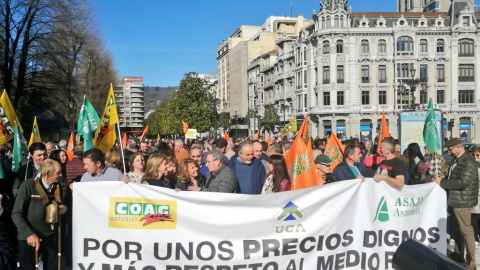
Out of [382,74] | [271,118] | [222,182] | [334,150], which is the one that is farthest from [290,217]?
[271,118]

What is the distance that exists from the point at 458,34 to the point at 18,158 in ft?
194

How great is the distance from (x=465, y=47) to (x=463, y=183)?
2273 inches

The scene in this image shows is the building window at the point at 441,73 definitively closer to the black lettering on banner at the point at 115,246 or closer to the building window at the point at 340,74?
the building window at the point at 340,74

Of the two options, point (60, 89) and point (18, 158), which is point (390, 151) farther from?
point (60, 89)

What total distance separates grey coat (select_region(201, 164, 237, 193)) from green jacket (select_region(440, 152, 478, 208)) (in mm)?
2820

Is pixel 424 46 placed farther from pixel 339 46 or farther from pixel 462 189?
pixel 462 189

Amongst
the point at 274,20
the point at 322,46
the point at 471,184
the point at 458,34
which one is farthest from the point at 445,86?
the point at 471,184

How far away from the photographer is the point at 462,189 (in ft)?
21.0

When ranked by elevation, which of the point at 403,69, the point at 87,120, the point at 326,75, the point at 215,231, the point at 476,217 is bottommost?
the point at 476,217

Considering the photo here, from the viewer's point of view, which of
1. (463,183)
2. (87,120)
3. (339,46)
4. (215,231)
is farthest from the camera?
(339,46)

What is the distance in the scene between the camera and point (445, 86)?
2267 inches

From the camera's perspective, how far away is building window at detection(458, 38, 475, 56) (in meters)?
57.3

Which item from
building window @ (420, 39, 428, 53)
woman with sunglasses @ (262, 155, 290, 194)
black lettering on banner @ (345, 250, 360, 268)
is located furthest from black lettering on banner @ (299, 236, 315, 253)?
building window @ (420, 39, 428, 53)

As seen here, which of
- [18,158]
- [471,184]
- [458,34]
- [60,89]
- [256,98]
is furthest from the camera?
[256,98]
